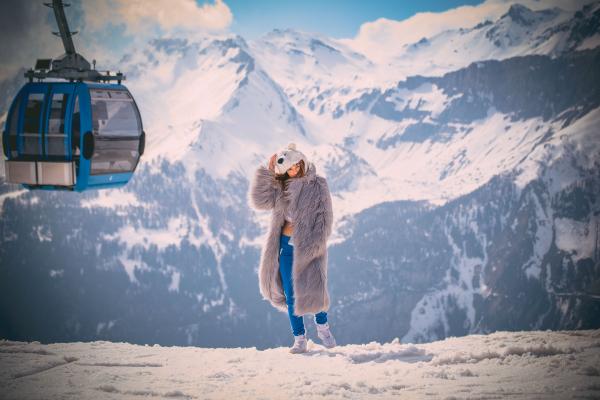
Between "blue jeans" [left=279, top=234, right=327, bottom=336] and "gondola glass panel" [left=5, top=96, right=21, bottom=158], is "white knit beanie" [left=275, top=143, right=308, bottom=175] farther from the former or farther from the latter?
"gondola glass panel" [left=5, top=96, right=21, bottom=158]

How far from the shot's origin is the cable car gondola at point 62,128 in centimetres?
1111

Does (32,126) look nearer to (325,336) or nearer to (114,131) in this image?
(114,131)

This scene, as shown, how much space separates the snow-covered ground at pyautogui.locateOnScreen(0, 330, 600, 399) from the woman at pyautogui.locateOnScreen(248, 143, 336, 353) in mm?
886

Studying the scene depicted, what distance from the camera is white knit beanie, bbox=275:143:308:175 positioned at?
10891mm

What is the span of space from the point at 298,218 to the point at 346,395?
2873mm

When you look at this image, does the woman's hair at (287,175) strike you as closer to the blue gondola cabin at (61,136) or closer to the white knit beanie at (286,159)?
the white knit beanie at (286,159)

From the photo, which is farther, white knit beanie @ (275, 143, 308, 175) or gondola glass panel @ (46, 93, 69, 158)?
gondola glass panel @ (46, 93, 69, 158)

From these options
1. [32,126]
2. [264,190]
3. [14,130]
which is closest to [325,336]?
[264,190]

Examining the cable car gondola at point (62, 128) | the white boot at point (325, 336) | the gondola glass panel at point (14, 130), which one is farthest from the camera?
the white boot at point (325, 336)

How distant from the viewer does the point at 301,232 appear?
10.8 metres

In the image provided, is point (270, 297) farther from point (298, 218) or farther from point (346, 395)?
point (346, 395)

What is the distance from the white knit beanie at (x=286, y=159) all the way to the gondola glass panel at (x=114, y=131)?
2.81 m

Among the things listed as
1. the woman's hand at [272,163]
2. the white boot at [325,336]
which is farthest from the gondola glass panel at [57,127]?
the white boot at [325,336]

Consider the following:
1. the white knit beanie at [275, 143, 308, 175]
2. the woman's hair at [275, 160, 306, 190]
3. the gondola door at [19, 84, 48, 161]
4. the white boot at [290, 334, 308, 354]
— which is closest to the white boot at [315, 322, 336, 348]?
the white boot at [290, 334, 308, 354]
